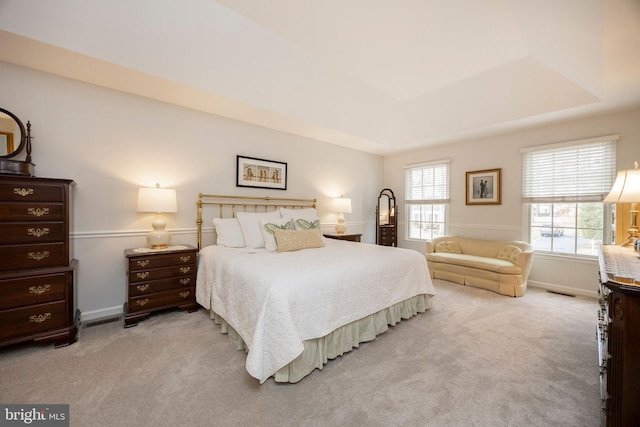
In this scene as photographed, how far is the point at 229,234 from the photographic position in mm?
3244

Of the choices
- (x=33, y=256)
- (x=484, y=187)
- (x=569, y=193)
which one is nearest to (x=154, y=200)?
(x=33, y=256)

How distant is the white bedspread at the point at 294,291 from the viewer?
5.52 feet

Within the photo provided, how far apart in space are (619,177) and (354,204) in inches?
150

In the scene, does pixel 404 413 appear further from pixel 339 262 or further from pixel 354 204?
pixel 354 204

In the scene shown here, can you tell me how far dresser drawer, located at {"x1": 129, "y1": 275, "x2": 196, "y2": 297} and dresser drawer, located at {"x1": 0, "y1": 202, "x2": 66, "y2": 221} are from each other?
2.94ft

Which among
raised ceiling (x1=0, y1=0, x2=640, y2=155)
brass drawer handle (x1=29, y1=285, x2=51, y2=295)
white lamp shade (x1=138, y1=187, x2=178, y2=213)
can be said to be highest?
raised ceiling (x1=0, y1=0, x2=640, y2=155)

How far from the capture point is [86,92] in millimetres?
2699

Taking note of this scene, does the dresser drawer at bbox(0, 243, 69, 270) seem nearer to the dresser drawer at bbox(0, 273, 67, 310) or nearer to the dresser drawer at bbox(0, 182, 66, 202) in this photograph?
the dresser drawer at bbox(0, 273, 67, 310)

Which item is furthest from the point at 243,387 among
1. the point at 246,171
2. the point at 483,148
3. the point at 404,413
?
the point at 483,148

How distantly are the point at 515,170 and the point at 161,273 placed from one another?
5.28 metres

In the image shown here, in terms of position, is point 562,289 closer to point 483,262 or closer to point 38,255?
point 483,262

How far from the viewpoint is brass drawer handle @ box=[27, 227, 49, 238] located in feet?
6.96

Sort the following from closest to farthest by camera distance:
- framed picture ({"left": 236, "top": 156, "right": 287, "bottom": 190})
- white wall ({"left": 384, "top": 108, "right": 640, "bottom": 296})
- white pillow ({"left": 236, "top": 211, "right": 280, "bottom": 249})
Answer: white pillow ({"left": 236, "top": 211, "right": 280, "bottom": 249})
white wall ({"left": 384, "top": 108, "right": 640, "bottom": 296})
framed picture ({"left": 236, "top": 156, "right": 287, "bottom": 190})

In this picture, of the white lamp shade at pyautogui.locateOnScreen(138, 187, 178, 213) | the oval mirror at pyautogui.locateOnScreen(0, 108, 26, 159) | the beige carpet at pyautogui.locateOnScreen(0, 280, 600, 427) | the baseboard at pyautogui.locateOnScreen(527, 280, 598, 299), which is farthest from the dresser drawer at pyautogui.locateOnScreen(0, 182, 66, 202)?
the baseboard at pyautogui.locateOnScreen(527, 280, 598, 299)
